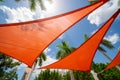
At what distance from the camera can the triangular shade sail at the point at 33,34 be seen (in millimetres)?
5891

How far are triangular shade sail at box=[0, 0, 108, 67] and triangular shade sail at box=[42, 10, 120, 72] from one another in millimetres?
1998

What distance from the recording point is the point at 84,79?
34.8 meters

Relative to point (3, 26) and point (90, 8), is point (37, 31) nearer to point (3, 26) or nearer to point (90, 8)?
point (3, 26)

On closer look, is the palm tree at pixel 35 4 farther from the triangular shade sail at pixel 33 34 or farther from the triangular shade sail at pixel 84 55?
the triangular shade sail at pixel 33 34

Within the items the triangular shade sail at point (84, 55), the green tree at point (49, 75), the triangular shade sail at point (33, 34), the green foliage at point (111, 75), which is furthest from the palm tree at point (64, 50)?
the triangular shade sail at point (33, 34)

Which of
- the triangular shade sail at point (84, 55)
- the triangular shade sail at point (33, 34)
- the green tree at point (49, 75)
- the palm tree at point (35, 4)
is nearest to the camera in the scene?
the triangular shade sail at point (33, 34)

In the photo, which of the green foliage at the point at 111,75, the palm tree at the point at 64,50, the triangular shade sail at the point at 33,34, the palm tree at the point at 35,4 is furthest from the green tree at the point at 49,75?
the triangular shade sail at the point at 33,34

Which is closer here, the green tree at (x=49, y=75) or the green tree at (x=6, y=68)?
the green tree at (x=6, y=68)

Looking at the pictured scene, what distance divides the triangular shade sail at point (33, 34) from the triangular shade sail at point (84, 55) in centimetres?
200

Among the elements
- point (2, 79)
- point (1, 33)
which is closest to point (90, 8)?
point (1, 33)

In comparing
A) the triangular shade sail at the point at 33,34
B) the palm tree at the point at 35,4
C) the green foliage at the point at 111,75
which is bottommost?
the triangular shade sail at the point at 33,34

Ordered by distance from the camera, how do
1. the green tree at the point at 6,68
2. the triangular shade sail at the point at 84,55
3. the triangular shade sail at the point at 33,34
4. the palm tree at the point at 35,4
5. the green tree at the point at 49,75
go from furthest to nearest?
the green tree at the point at 49,75 < the green tree at the point at 6,68 < the palm tree at the point at 35,4 < the triangular shade sail at the point at 84,55 < the triangular shade sail at the point at 33,34

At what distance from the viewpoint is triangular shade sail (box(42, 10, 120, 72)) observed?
822cm

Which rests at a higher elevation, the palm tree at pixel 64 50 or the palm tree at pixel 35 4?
the palm tree at pixel 64 50
